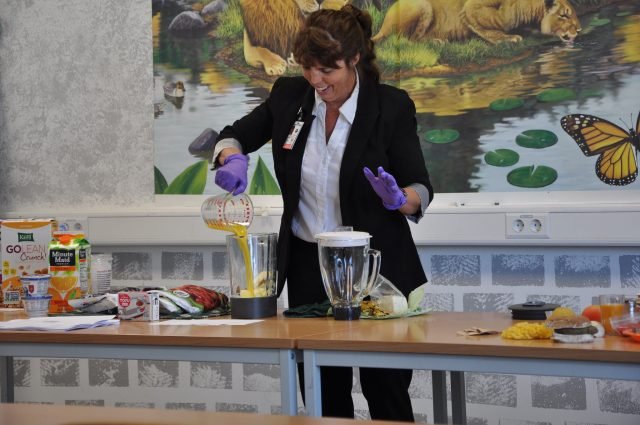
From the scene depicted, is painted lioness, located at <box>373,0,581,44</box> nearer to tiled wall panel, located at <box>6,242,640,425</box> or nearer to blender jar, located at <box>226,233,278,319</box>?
tiled wall panel, located at <box>6,242,640,425</box>

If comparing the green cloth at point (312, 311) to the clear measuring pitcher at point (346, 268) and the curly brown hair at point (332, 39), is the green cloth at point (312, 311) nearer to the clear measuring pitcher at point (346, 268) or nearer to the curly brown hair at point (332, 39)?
the clear measuring pitcher at point (346, 268)

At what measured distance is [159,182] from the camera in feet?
13.1

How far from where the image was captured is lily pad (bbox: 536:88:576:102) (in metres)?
3.32

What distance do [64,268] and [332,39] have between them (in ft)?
3.15

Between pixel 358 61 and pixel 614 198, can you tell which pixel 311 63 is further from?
pixel 614 198

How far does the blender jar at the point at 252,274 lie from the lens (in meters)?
2.42

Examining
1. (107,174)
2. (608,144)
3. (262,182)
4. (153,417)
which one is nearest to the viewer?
(153,417)

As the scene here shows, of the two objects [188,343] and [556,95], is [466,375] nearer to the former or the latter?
[556,95]

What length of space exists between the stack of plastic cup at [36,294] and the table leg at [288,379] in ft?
2.87

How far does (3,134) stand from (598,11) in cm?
261

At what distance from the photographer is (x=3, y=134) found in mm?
4273

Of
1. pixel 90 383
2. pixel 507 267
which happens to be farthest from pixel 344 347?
pixel 90 383

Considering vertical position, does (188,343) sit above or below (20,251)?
below

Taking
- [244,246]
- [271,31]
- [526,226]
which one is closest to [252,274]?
[244,246]
